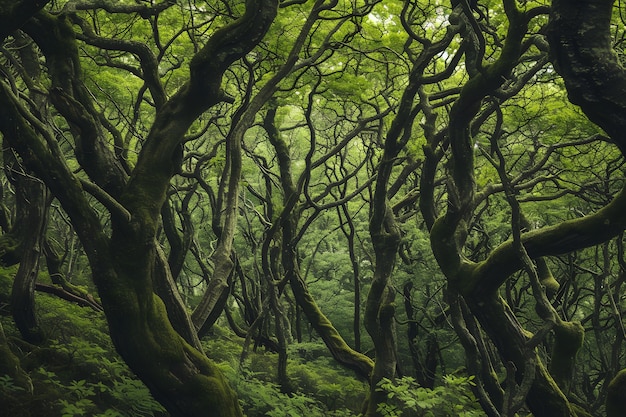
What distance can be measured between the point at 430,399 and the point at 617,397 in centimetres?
237

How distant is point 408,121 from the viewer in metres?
9.83

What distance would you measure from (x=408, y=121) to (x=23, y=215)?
7.72 m

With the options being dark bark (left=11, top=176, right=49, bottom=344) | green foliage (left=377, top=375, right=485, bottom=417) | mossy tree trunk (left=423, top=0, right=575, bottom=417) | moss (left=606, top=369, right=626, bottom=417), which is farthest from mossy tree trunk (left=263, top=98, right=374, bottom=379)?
moss (left=606, top=369, right=626, bottom=417)

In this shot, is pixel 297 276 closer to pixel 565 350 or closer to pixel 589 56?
pixel 565 350

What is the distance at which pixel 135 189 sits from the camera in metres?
6.34

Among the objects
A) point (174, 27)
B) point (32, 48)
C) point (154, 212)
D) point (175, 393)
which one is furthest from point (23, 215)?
point (175, 393)

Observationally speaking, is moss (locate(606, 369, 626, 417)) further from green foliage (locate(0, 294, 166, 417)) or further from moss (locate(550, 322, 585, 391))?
green foliage (locate(0, 294, 166, 417))

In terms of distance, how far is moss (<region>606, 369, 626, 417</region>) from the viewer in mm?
6777

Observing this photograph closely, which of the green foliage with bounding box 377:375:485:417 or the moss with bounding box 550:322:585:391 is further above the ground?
the moss with bounding box 550:322:585:391

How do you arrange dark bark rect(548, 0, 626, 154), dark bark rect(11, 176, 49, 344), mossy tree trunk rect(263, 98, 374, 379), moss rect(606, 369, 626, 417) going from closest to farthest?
dark bark rect(548, 0, 626, 154) < moss rect(606, 369, 626, 417) < dark bark rect(11, 176, 49, 344) < mossy tree trunk rect(263, 98, 374, 379)

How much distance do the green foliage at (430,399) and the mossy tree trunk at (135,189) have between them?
8.81 ft

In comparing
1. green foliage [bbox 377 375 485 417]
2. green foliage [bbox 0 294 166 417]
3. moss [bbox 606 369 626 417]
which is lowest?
green foliage [bbox 0 294 166 417]

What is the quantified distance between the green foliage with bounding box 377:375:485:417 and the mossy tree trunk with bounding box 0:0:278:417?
8.81ft

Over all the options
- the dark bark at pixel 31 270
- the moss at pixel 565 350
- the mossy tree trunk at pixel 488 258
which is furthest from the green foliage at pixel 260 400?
the moss at pixel 565 350
